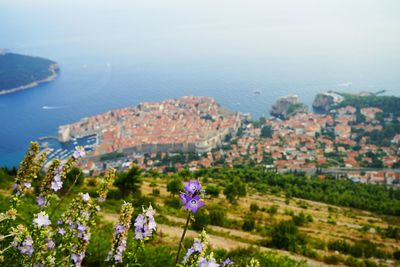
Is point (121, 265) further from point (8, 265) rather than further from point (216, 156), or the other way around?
point (216, 156)

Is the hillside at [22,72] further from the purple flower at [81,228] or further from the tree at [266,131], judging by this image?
the purple flower at [81,228]

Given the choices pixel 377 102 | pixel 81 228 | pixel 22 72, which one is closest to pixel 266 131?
pixel 377 102

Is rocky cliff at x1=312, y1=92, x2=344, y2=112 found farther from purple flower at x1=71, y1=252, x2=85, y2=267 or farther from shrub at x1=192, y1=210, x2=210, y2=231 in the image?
purple flower at x1=71, y1=252, x2=85, y2=267

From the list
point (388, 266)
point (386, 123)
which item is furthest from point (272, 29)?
point (388, 266)

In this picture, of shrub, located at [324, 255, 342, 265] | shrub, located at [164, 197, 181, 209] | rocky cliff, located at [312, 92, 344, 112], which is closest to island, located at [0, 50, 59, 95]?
rocky cliff, located at [312, 92, 344, 112]

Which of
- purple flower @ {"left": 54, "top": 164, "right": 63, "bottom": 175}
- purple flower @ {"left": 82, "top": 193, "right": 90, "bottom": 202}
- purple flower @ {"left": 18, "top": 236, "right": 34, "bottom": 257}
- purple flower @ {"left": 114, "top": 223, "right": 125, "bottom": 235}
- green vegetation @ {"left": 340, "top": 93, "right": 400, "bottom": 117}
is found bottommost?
green vegetation @ {"left": 340, "top": 93, "right": 400, "bottom": 117}

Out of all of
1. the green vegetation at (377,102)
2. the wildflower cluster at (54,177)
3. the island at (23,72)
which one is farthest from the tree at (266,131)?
the wildflower cluster at (54,177)

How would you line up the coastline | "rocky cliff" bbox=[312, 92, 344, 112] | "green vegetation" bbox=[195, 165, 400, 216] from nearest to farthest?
"green vegetation" bbox=[195, 165, 400, 216]
the coastline
"rocky cliff" bbox=[312, 92, 344, 112]
